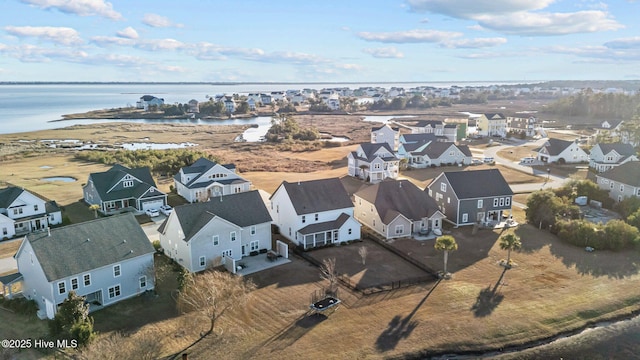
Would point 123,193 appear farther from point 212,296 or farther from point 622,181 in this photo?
point 622,181

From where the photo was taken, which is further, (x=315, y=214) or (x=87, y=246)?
(x=315, y=214)

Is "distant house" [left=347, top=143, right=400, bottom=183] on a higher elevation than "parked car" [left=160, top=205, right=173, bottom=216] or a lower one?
higher

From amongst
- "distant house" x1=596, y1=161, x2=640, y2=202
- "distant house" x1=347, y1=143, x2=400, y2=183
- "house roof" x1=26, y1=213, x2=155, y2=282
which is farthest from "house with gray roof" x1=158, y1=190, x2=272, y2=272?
"distant house" x1=596, y1=161, x2=640, y2=202

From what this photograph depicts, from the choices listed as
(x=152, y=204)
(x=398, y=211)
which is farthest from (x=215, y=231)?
(x=152, y=204)

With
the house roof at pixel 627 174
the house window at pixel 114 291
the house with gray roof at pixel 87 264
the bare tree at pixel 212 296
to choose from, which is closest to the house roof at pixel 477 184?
the house roof at pixel 627 174

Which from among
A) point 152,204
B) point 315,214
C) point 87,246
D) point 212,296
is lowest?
point 152,204

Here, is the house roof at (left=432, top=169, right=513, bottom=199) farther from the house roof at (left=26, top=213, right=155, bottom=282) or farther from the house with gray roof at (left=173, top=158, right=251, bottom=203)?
the house roof at (left=26, top=213, right=155, bottom=282)

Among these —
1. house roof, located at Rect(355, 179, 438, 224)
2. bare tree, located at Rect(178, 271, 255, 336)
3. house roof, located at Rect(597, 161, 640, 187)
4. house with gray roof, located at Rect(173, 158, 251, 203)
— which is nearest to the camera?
bare tree, located at Rect(178, 271, 255, 336)
